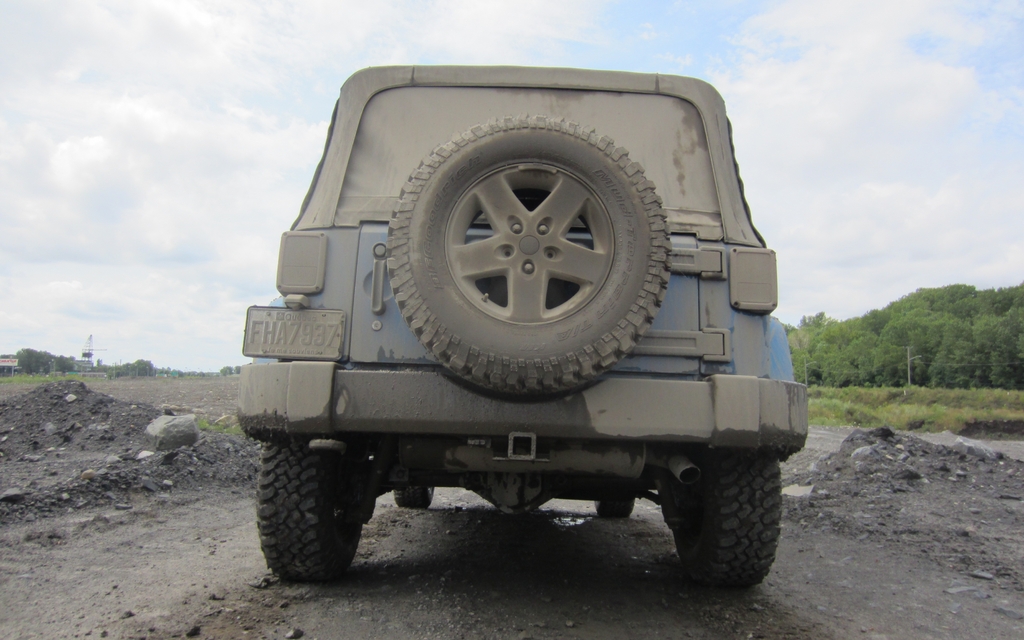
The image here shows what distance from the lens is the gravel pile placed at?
4941 millimetres

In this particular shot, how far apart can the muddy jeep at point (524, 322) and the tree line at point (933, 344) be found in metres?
50.3

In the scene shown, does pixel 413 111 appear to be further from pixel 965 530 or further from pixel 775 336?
pixel 965 530

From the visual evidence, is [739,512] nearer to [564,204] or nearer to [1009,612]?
[1009,612]

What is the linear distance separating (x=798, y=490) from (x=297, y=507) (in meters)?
5.14

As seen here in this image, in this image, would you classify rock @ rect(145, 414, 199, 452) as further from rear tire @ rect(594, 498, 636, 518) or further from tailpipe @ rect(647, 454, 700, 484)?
tailpipe @ rect(647, 454, 700, 484)

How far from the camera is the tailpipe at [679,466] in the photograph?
273 centimetres

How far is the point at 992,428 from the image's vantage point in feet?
85.5

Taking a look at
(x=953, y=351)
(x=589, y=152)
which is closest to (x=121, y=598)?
(x=589, y=152)

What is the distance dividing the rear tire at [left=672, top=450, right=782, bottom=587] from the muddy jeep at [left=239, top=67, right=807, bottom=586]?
0.01 m

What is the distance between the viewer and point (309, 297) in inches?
112

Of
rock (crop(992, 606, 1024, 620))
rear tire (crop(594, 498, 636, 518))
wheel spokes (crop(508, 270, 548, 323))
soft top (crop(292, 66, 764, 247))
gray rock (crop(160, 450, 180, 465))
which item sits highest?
soft top (crop(292, 66, 764, 247))

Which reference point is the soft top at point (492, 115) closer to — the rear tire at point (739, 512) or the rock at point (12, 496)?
the rear tire at point (739, 512)

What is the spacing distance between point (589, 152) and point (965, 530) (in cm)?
391

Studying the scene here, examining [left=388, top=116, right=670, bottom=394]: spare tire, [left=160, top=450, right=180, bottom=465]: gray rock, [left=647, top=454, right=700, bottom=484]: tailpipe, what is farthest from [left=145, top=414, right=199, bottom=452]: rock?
[left=647, top=454, right=700, bottom=484]: tailpipe
